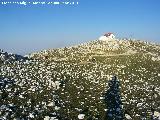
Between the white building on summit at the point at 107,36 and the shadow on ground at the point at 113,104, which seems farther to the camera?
the white building on summit at the point at 107,36

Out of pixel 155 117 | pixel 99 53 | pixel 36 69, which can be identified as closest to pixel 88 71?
pixel 36 69

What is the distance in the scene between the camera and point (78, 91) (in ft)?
161

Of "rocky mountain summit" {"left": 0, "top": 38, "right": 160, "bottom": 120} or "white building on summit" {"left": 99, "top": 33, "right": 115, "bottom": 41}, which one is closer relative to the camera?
"rocky mountain summit" {"left": 0, "top": 38, "right": 160, "bottom": 120}

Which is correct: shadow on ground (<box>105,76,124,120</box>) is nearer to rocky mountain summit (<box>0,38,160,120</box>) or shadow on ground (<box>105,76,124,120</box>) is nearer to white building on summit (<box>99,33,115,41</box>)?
rocky mountain summit (<box>0,38,160,120</box>)

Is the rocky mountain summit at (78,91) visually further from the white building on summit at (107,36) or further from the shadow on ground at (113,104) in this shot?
the white building on summit at (107,36)

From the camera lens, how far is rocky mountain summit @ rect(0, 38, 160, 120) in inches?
1548

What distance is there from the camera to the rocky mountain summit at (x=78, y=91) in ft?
129

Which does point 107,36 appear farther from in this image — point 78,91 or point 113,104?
point 113,104

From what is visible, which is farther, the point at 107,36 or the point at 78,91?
the point at 107,36

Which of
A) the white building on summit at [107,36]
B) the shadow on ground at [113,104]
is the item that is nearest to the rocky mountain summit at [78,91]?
the shadow on ground at [113,104]

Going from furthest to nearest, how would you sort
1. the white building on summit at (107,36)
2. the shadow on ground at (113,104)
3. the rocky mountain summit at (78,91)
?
1. the white building on summit at (107,36)
2. the shadow on ground at (113,104)
3. the rocky mountain summit at (78,91)

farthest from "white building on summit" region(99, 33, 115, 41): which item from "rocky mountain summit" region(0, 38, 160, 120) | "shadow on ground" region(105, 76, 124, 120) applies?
"shadow on ground" region(105, 76, 124, 120)

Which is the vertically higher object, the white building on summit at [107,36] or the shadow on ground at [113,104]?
the shadow on ground at [113,104]

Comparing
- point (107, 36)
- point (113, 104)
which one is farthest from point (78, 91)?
point (107, 36)
